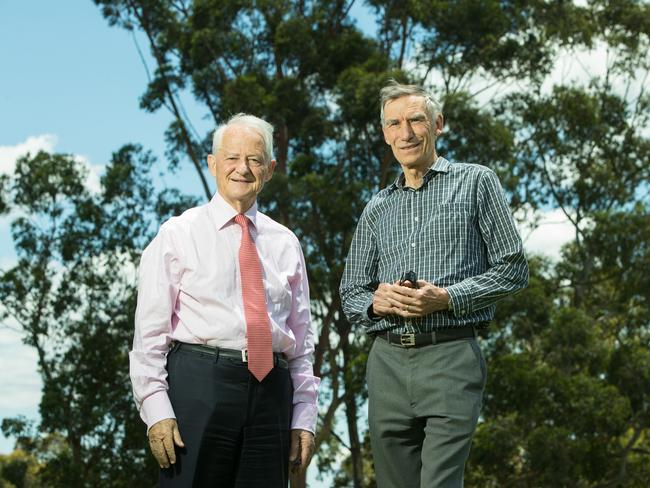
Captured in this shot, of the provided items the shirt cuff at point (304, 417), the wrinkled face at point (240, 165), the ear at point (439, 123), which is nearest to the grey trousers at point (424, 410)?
the shirt cuff at point (304, 417)

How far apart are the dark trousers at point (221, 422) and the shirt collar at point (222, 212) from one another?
0.50m

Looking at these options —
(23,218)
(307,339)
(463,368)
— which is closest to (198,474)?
(307,339)

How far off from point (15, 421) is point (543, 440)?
31.8ft

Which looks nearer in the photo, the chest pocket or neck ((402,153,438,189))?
the chest pocket

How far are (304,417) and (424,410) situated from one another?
456 mm

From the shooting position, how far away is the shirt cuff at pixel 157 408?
133 inches

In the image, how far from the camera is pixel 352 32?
63.3 feet

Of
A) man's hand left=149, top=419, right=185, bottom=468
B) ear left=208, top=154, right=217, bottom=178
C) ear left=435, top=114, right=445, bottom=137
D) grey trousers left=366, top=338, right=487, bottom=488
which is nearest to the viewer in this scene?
man's hand left=149, top=419, right=185, bottom=468

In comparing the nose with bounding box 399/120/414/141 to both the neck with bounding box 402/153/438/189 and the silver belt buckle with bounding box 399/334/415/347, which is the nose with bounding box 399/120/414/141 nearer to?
the neck with bounding box 402/153/438/189

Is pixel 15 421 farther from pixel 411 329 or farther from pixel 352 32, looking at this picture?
pixel 411 329

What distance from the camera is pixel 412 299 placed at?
137 inches

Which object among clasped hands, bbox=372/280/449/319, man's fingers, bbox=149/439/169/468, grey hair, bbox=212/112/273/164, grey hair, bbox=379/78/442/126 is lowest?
man's fingers, bbox=149/439/169/468

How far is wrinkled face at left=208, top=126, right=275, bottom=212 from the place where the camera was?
144 inches

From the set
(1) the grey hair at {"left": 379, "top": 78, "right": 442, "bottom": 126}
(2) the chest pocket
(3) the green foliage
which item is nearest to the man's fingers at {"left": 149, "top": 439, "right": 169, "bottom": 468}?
(2) the chest pocket
